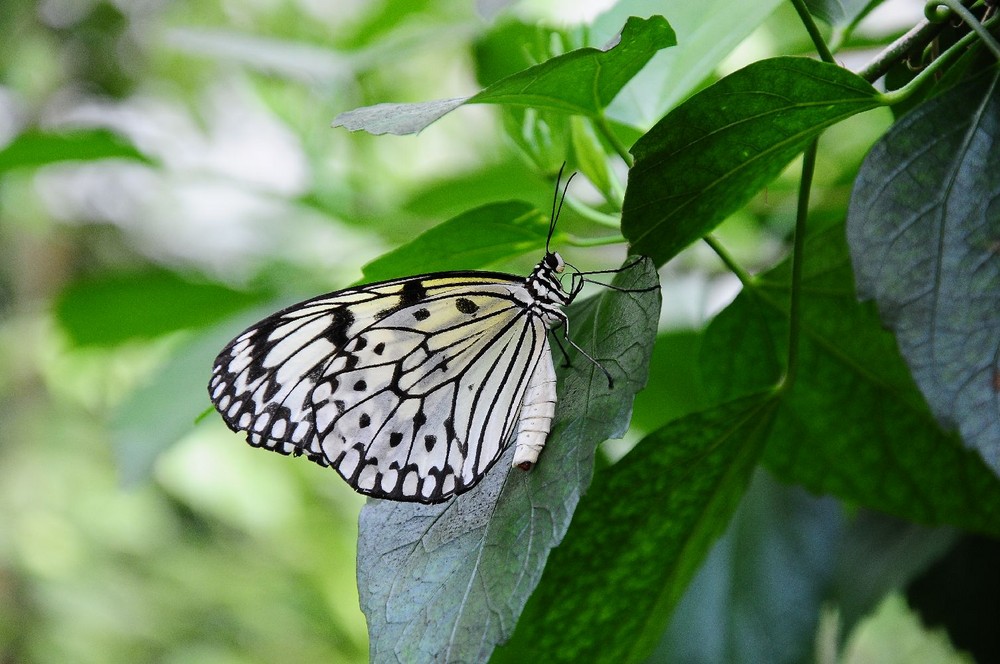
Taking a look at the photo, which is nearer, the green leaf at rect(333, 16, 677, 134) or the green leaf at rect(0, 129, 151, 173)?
the green leaf at rect(333, 16, 677, 134)

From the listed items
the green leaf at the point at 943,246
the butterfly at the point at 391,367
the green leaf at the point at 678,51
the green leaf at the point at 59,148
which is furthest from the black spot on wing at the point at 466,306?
the green leaf at the point at 59,148

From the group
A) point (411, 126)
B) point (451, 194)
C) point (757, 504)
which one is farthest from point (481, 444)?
point (451, 194)

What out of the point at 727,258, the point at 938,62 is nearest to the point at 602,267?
the point at 727,258

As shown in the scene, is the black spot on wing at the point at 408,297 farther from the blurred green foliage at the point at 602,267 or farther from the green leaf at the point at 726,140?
the green leaf at the point at 726,140

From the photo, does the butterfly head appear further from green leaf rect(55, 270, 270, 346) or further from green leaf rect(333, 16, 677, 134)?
green leaf rect(55, 270, 270, 346)

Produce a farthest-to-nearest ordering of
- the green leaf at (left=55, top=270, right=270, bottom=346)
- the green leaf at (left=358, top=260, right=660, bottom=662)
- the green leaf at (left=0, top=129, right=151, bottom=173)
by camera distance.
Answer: the green leaf at (left=55, top=270, right=270, bottom=346), the green leaf at (left=0, top=129, right=151, bottom=173), the green leaf at (left=358, top=260, right=660, bottom=662)

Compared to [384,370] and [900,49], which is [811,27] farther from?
[384,370]

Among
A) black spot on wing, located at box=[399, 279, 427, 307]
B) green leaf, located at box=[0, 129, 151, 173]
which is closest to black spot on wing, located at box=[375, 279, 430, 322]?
black spot on wing, located at box=[399, 279, 427, 307]
